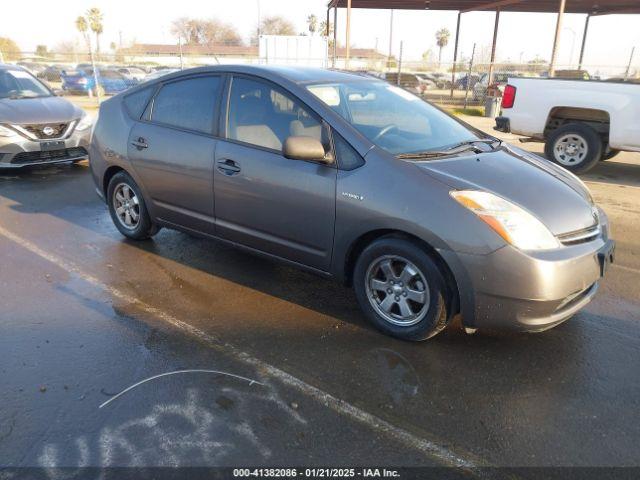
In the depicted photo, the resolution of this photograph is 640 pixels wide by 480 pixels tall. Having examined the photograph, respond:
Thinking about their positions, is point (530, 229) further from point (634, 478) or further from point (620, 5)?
point (620, 5)

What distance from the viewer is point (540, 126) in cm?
875

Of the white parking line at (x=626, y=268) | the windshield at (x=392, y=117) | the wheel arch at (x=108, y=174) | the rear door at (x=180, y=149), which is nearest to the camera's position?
the windshield at (x=392, y=117)

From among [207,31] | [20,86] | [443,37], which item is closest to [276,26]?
[207,31]

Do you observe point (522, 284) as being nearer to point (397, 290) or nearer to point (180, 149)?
point (397, 290)

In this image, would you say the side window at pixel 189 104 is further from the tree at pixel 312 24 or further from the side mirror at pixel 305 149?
the tree at pixel 312 24

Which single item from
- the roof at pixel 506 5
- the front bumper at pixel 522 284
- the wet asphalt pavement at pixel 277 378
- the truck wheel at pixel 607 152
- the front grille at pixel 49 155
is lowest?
the wet asphalt pavement at pixel 277 378

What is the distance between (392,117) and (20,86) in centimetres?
750

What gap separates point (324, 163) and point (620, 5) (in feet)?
91.9

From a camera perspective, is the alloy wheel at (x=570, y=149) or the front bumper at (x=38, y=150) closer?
the front bumper at (x=38, y=150)

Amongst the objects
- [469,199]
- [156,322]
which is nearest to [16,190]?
[156,322]

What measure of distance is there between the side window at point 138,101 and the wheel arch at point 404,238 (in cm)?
257

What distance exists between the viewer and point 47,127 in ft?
25.8

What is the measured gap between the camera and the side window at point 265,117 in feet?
12.1

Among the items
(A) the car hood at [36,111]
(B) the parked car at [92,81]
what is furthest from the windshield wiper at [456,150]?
(B) the parked car at [92,81]
